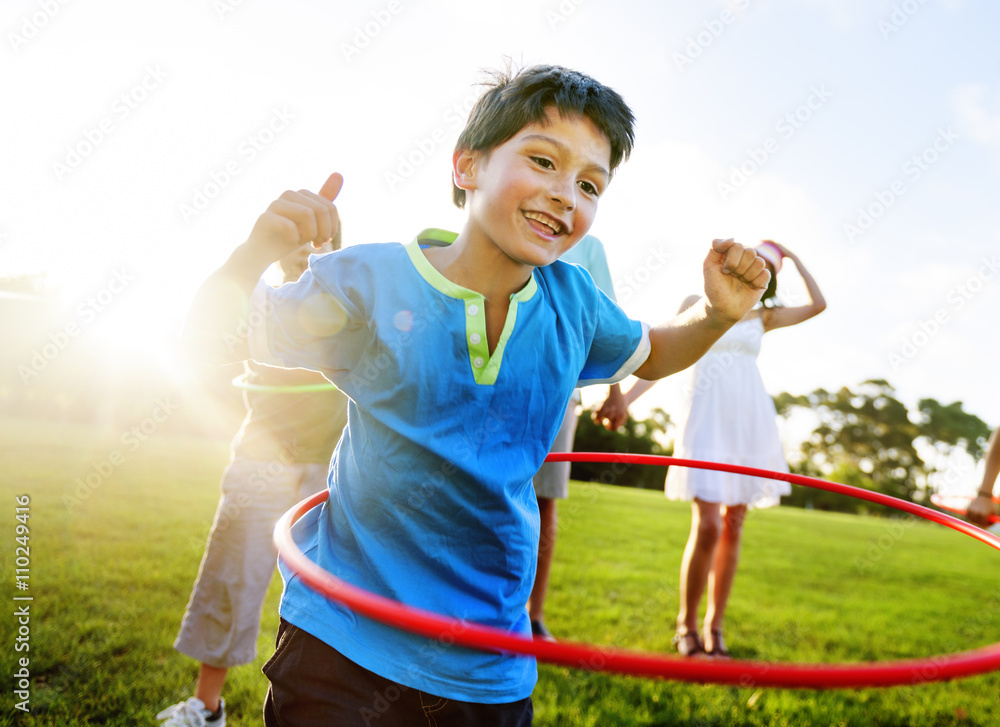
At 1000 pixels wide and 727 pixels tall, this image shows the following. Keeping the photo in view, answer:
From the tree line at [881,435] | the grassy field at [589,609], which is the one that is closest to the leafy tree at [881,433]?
the tree line at [881,435]

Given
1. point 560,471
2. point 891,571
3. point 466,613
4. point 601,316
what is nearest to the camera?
point 466,613

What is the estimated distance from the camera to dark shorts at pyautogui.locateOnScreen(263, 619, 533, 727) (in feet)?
5.21

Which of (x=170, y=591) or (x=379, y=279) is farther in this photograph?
(x=170, y=591)

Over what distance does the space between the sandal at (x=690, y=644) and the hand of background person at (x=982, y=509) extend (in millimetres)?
1990

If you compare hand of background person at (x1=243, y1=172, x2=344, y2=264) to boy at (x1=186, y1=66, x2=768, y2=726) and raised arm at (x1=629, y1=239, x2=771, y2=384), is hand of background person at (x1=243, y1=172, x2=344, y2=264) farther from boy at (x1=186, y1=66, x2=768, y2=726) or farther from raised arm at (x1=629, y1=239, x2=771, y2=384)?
raised arm at (x1=629, y1=239, x2=771, y2=384)

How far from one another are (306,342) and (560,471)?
2.71 m

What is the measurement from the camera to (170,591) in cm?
496

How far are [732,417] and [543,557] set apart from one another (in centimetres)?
169

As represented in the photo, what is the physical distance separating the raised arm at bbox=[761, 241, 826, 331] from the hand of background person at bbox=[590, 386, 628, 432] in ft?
4.68

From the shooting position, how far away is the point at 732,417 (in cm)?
475

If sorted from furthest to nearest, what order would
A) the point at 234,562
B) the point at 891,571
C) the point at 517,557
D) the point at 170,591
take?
1. the point at 891,571
2. the point at 170,591
3. the point at 234,562
4. the point at 517,557

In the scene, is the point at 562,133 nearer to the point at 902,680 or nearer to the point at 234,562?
the point at 902,680

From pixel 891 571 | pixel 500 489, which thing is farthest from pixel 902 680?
pixel 891 571

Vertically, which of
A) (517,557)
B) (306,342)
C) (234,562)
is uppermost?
(306,342)
